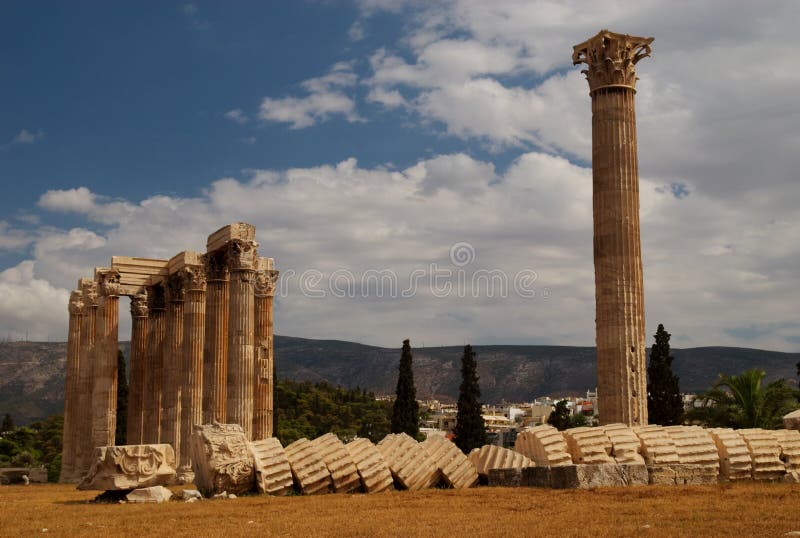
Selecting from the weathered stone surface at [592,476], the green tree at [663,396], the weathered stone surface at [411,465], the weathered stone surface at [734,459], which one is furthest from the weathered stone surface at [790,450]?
the green tree at [663,396]

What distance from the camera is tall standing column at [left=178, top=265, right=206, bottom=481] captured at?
121ft

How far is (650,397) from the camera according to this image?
51031 millimetres

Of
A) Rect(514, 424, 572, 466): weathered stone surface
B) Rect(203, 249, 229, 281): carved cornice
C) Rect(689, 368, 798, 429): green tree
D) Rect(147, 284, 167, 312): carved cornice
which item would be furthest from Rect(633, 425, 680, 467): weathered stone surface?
Rect(147, 284, 167, 312): carved cornice

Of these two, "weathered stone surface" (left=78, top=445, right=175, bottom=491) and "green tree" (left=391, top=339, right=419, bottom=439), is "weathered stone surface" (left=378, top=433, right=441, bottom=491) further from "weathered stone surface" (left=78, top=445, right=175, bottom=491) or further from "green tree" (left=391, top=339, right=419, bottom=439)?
"green tree" (left=391, top=339, right=419, bottom=439)

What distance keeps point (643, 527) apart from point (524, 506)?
3.81m

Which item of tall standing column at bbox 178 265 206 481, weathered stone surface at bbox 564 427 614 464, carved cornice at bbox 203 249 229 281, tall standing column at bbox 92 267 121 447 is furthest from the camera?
tall standing column at bbox 92 267 121 447

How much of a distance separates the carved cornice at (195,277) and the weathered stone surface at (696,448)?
20.8 m

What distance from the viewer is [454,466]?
2239 centimetres

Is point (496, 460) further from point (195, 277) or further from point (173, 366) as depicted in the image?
point (173, 366)

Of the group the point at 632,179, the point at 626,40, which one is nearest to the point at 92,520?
the point at 632,179

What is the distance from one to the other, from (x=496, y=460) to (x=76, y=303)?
99.1 ft

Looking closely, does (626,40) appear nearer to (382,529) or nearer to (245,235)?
(245,235)

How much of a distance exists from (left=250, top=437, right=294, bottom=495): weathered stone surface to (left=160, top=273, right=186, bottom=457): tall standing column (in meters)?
16.3

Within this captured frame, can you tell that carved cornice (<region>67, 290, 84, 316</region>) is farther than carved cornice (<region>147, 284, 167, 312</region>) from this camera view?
Yes
